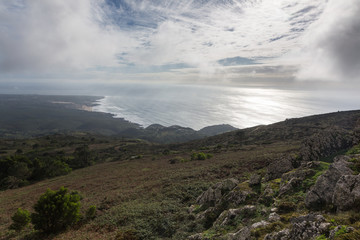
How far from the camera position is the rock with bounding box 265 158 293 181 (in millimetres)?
14094

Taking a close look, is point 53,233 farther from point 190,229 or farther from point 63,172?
point 63,172

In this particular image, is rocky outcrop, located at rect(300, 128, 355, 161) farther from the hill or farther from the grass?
the grass

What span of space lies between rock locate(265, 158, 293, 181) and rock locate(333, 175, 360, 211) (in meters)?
7.26

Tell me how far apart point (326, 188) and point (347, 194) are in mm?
1164

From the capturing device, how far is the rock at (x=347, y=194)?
6.32 m

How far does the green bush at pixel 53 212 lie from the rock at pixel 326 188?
15810 millimetres

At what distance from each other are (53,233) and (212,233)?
40.0 ft

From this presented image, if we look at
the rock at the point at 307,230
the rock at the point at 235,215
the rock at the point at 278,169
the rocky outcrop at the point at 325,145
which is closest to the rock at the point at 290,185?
the rock at the point at 235,215

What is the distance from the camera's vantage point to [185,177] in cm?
2283

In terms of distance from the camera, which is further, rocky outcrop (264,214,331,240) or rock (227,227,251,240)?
rock (227,227,251,240)

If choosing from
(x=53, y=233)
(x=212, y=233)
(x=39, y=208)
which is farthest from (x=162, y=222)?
(x=39, y=208)

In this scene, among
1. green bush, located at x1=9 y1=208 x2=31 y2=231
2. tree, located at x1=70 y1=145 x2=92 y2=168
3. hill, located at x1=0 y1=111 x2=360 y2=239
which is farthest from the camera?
tree, located at x1=70 y1=145 x2=92 y2=168

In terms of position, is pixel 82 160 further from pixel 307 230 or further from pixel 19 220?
pixel 307 230

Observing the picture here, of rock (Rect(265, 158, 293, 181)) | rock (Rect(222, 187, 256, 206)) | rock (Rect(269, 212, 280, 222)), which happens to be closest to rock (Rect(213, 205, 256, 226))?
rock (Rect(269, 212, 280, 222))
